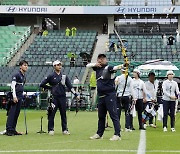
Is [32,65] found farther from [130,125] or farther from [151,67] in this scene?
[130,125]

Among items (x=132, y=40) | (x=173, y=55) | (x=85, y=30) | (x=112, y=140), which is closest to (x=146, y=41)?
(x=132, y=40)

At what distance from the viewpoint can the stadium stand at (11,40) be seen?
4475 cm

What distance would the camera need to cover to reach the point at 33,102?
3316 centimetres

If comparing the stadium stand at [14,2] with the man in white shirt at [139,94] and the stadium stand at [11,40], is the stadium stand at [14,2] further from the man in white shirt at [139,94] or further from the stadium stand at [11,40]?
the man in white shirt at [139,94]

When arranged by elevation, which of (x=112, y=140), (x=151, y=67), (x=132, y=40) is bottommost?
(x=112, y=140)

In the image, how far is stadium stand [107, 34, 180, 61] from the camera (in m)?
42.5

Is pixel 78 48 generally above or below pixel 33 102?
above

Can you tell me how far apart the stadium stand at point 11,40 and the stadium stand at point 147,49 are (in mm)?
7807

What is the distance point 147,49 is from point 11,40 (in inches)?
475

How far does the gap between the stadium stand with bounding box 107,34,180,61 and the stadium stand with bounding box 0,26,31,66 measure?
7.81m

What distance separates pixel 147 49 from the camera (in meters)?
44.9

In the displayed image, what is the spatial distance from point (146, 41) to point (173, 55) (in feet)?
15.6

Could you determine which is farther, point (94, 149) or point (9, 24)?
point (9, 24)

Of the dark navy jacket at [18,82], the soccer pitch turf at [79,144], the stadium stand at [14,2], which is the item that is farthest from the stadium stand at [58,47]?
the soccer pitch turf at [79,144]
